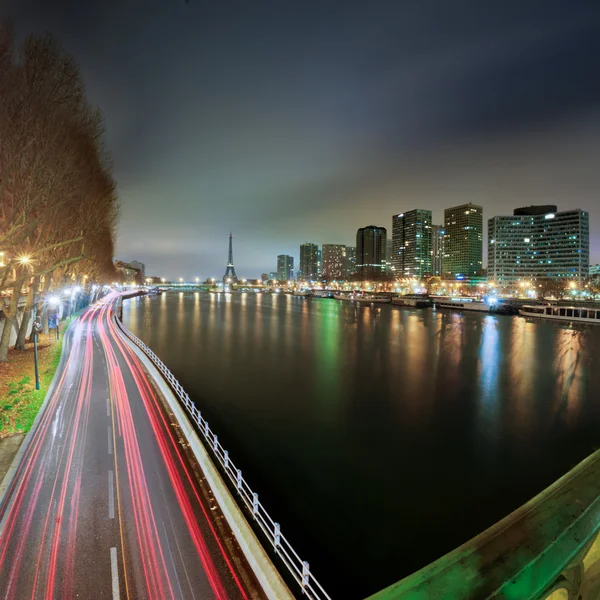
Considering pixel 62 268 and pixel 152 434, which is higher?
pixel 62 268

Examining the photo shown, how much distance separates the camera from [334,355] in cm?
3209

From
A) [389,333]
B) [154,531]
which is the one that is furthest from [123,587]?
[389,333]

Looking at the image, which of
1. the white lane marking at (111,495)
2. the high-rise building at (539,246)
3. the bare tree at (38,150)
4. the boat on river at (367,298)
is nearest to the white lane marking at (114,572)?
the white lane marking at (111,495)

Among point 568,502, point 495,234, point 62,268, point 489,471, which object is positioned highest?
point 495,234

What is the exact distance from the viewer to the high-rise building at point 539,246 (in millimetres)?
132250

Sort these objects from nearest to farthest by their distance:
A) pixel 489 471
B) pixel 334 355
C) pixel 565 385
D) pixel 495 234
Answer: pixel 489 471
pixel 565 385
pixel 334 355
pixel 495 234

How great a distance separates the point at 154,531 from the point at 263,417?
10.4m

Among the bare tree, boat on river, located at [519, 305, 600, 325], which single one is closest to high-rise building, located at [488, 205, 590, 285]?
boat on river, located at [519, 305, 600, 325]

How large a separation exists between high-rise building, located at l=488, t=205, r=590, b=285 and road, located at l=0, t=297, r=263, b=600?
151431 millimetres

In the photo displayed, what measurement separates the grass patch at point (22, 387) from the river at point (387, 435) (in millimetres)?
7136

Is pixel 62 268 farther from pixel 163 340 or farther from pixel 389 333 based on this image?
pixel 389 333

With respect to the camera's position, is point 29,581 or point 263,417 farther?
point 263,417

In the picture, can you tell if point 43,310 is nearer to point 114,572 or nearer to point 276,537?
point 114,572

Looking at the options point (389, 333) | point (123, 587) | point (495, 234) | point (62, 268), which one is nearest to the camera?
point (123, 587)
